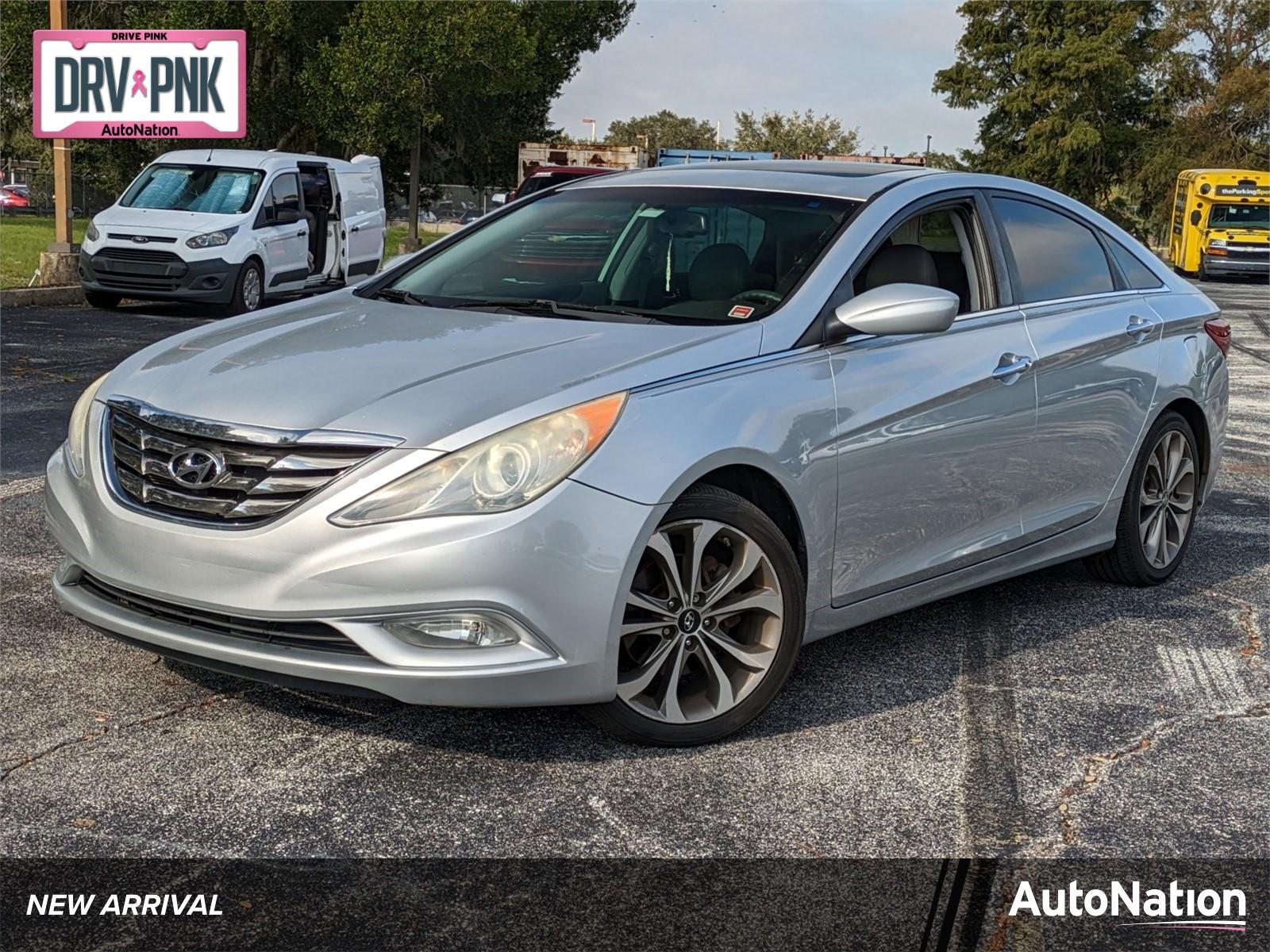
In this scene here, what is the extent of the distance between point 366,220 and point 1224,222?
27961mm

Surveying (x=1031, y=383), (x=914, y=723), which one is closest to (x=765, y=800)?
(x=914, y=723)

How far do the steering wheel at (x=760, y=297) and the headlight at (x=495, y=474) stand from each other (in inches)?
37.8

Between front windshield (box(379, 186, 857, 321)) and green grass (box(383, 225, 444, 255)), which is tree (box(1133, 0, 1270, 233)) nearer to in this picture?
green grass (box(383, 225, 444, 255))

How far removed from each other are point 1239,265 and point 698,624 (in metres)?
39.7

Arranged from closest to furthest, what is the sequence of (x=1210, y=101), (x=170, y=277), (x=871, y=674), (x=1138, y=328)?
(x=871, y=674)
(x=1138, y=328)
(x=170, y=277)
(x=1210, y=101)

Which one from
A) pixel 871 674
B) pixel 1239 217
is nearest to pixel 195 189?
pixel 871 674

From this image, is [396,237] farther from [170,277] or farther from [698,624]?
[698,624]

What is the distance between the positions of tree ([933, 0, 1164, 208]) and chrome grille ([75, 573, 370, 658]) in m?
A: 64.3

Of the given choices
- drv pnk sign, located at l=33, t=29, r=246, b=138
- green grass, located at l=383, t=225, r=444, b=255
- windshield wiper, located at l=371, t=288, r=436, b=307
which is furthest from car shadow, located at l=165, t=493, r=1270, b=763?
green grass, located at l=383, t=225, r=444, b=255

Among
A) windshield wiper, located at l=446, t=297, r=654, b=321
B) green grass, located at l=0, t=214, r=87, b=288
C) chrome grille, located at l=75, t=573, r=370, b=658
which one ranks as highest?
windshield wiper, located at l=446, t=297, r=654, b=321

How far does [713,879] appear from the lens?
11.1ft

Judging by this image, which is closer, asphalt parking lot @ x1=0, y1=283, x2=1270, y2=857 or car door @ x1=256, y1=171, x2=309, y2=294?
asphalt parking lot @ x1=0, y1=283, x2=1270, y2=857

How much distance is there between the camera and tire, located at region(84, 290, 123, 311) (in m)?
17.6

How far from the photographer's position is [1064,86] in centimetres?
6594
